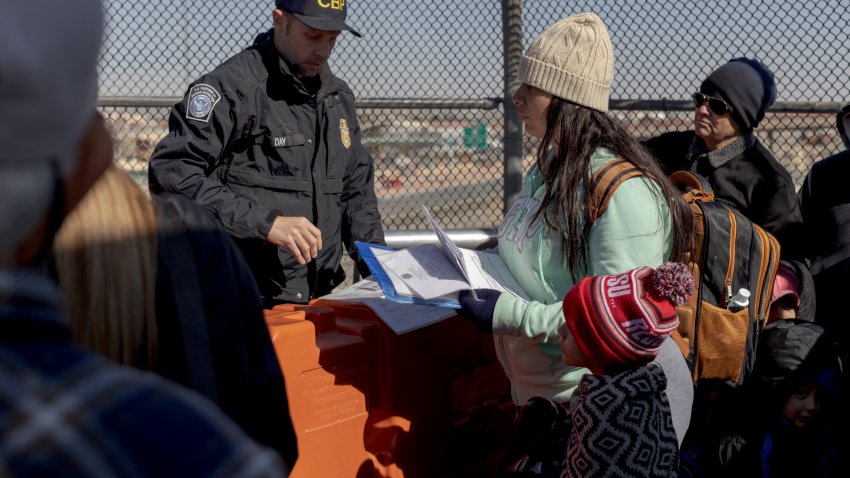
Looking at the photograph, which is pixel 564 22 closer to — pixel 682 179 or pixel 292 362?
pixel 682 179

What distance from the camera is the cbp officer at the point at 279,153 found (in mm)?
2934

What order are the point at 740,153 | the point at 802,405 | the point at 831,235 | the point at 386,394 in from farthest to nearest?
the point at 740,153, the point at 831,235, the point at 802,405, the point at 386,394

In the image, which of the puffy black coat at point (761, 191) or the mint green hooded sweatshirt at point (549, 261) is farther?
the puffy black coat at point (761, 191)

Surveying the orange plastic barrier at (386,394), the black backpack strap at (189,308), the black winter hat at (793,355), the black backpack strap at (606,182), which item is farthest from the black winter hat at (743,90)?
the black backpack strap at (189,308)

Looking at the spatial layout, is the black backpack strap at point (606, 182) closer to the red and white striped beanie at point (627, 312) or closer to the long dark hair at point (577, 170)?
the long dark hair at point (577, 170)

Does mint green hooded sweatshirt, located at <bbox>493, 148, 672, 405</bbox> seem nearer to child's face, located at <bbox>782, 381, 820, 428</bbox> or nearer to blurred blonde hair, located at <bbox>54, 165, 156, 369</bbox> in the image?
child's face, located at <bbox>782, 381, 820, 428</bbox>

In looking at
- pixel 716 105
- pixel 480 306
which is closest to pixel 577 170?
pixel 480 306

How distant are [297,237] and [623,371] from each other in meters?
1.29

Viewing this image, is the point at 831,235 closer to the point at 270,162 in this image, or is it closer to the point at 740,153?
the point at 740,153

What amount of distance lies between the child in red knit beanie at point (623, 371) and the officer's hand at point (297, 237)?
1100 millimetres

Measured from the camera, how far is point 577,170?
2.30 metres

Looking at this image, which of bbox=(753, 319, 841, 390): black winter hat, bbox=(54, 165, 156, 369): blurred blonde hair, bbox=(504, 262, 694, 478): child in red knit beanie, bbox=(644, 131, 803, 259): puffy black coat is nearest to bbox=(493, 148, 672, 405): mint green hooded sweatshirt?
bbox=(504, 262, 694, 478): child in red knit beanie

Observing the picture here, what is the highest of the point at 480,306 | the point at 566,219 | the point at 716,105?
the point at 716,105

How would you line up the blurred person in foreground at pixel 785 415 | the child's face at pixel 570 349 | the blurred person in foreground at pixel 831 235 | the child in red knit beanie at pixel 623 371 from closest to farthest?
the child in red knit beanie at pixel 623 371 < the child's face at pixel 570 349 < the blurred person in foreground at pixel 785 415 < the blurred person in foreground at pixel 831 235
